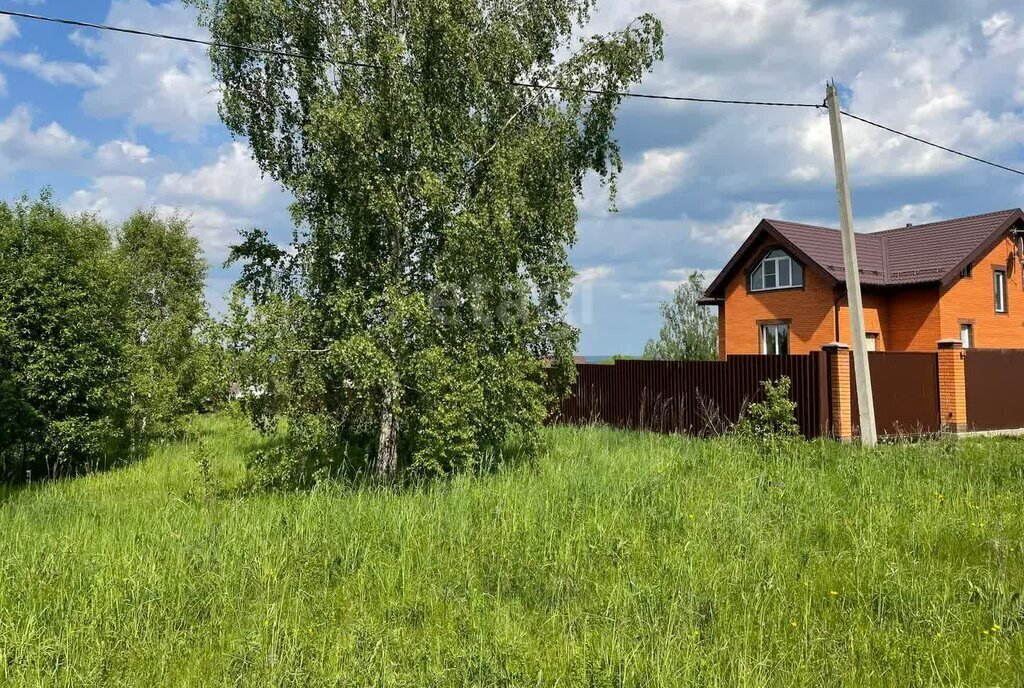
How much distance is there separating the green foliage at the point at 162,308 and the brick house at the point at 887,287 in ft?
56.7

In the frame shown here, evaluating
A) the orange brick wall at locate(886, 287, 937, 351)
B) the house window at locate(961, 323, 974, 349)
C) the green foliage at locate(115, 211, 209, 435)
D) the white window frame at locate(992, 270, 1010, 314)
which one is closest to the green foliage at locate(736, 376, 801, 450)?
the green foliage at locate(115, 211, 209, 435)

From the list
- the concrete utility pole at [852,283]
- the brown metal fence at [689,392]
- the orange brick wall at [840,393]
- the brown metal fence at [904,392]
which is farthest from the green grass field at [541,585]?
the brown metal fence at [904,392]

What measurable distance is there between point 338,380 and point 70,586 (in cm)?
400

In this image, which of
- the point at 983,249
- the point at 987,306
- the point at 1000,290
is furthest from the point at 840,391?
the point at 1000,290

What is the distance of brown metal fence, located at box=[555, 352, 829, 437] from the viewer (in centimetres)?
1130

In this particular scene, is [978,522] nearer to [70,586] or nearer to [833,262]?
[70,586]

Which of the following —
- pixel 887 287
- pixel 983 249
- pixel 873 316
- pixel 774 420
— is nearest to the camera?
pixel 774 420

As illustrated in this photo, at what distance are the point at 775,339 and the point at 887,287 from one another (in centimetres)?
369

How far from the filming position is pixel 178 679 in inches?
123

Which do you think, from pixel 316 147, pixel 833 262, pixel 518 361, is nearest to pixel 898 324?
pixel 833 262

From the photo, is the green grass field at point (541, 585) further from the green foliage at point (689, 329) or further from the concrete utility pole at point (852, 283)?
the green foliage at point (689, 329)

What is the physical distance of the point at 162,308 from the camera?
58.4 feet

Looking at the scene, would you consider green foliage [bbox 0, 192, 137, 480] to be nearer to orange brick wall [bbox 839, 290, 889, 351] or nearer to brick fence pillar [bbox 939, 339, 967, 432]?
brick fence pillar [bbox 939, 339, 967, 432]

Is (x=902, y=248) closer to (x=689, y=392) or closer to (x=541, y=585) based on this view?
(x=689, y=392)
